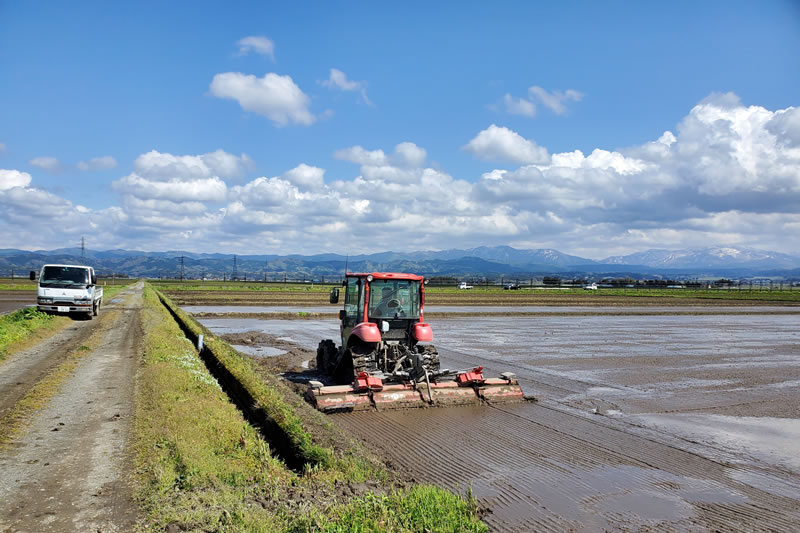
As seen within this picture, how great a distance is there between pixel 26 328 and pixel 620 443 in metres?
18.7

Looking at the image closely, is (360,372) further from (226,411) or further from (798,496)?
(798,496)

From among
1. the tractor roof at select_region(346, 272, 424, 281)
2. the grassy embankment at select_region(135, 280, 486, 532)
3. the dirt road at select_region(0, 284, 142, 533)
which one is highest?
the tractor roof at select_region(346, 272, 424, 281)

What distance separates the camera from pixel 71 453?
23.9 ft

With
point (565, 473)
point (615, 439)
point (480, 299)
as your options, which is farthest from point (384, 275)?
point (480, 299)

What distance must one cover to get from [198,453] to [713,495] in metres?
5.73

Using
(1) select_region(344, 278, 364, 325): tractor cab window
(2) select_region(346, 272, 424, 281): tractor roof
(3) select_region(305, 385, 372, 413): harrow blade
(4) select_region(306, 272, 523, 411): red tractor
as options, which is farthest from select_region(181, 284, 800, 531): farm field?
(2) select_region(346, 272, 424, 281): tractor roof

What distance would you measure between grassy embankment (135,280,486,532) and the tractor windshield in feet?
9.24

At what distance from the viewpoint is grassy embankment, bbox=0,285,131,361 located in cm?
1653

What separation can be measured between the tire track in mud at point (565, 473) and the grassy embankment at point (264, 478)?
2.50ft

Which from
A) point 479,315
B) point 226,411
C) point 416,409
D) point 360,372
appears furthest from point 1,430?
point 479,315

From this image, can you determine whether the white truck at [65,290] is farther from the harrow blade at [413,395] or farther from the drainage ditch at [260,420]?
the harrow blade at [413,395]

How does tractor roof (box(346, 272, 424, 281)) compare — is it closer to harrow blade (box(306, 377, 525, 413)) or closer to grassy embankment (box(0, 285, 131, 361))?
harrow blade (box(306, 377, 525, 413))

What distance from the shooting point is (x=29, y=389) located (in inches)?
433

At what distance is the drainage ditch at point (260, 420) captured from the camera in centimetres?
747
